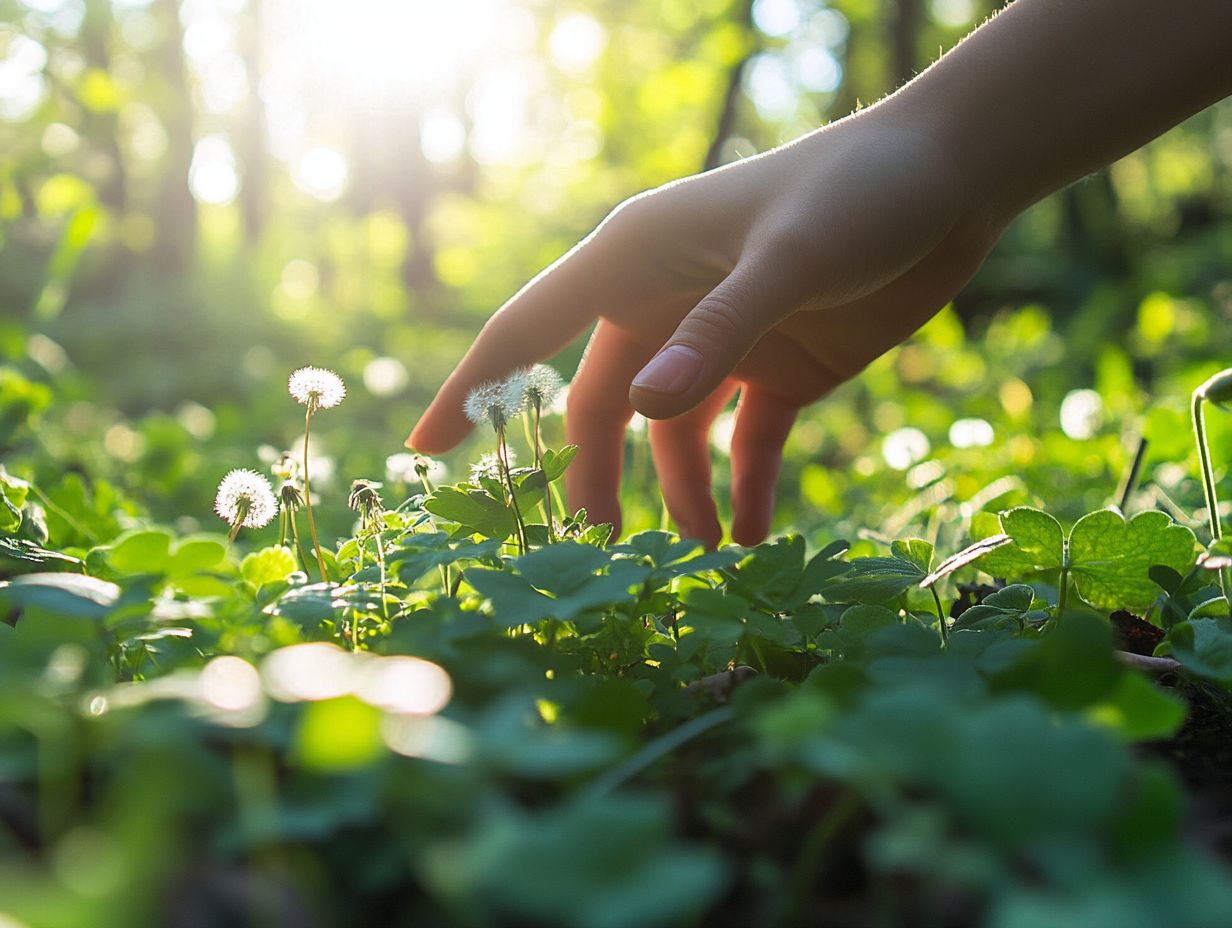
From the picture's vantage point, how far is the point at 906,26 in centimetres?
1190

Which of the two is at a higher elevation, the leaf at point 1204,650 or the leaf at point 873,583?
the leaf at point 873,583

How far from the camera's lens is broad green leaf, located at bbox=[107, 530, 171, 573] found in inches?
39.6

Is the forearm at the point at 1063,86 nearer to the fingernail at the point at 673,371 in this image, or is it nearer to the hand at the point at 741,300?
the hand at the point at 741,300

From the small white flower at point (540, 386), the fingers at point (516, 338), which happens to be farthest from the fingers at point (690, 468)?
the small white flower at point (540, 386)

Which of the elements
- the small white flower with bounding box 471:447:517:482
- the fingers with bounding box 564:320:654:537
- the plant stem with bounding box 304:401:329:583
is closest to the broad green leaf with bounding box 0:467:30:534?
the plant stem with bounding box 304:401:329:583

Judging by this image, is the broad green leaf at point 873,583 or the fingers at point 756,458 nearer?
the broad green leaf at point 873,583

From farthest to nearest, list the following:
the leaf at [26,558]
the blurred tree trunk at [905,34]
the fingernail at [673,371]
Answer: the blurred tree trunk at [905,34] < the fingernail at [673,371] < the leaf at [26,558]

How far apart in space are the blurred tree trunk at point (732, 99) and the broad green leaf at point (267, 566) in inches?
331

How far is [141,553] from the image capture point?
1007 millimetres

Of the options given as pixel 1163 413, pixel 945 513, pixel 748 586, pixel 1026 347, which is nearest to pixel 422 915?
pixel 748 586

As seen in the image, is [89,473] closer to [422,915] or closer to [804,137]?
[804,137]

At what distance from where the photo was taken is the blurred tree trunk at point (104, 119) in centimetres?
864

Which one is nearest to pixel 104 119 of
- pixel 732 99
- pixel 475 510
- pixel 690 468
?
pixel 732 99

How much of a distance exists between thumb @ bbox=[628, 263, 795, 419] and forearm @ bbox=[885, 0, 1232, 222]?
0.48 m
